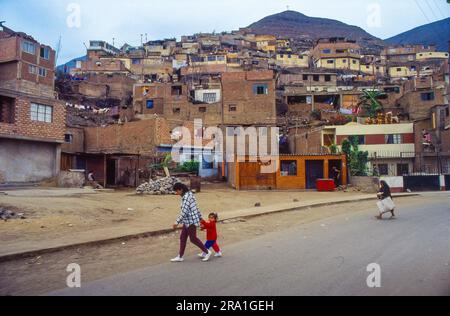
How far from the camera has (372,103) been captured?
52.7 m

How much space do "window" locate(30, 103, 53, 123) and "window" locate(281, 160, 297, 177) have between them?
1863cm

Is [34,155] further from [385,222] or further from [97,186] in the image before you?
[385,222]

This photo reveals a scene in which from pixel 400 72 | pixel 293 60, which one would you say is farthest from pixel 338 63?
pixel 400 72

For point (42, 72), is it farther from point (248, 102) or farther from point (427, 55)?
point (427, 55)

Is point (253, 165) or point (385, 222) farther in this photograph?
point (253, 165)

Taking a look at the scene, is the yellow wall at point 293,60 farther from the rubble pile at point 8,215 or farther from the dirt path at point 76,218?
the rubble pile at point 8,215

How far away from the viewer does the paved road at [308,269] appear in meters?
5.75

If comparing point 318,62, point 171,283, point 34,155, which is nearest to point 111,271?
Result: point 171,283

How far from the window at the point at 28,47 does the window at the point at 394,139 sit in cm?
4336

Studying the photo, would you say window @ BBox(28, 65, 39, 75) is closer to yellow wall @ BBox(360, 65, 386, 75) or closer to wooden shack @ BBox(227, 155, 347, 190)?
wooden shack @ BBox(227, 155, 347, 190)

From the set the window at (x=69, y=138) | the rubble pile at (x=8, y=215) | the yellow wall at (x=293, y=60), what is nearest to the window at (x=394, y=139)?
the window at (x=69, y=138)

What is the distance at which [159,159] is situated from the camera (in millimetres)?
35594

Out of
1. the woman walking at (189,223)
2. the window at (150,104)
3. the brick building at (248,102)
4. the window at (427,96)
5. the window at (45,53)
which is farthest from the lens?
the window at (150,104)
